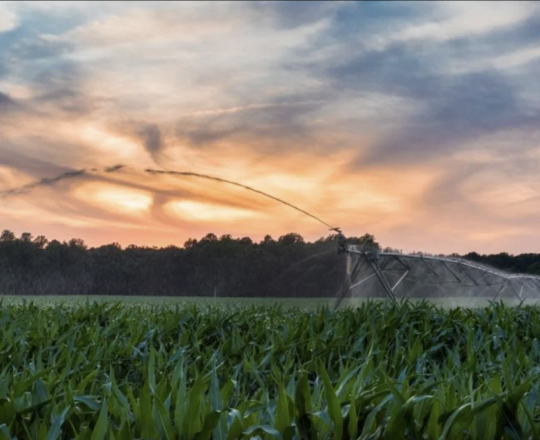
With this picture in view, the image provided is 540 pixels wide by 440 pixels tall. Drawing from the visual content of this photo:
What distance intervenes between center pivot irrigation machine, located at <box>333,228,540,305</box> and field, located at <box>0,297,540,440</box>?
15.1 ft

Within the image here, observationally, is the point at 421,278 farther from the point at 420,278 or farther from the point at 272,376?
the point at 272,376

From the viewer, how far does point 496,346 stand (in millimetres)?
4961

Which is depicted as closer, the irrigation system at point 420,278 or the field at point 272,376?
the field at point 272,376

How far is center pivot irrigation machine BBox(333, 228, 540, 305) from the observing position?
1271 cm

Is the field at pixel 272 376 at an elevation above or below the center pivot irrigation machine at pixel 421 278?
below

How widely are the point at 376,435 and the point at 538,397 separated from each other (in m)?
0.74

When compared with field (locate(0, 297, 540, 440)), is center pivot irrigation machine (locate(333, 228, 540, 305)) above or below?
above

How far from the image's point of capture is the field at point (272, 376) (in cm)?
230

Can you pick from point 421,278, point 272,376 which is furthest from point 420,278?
point 272,376

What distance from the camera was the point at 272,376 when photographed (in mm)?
3660

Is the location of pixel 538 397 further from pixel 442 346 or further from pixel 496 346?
pixel 442 346

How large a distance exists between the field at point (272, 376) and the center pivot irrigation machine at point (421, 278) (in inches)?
181

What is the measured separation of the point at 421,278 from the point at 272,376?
38.5 feet

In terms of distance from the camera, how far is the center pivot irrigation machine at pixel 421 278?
12711mm
